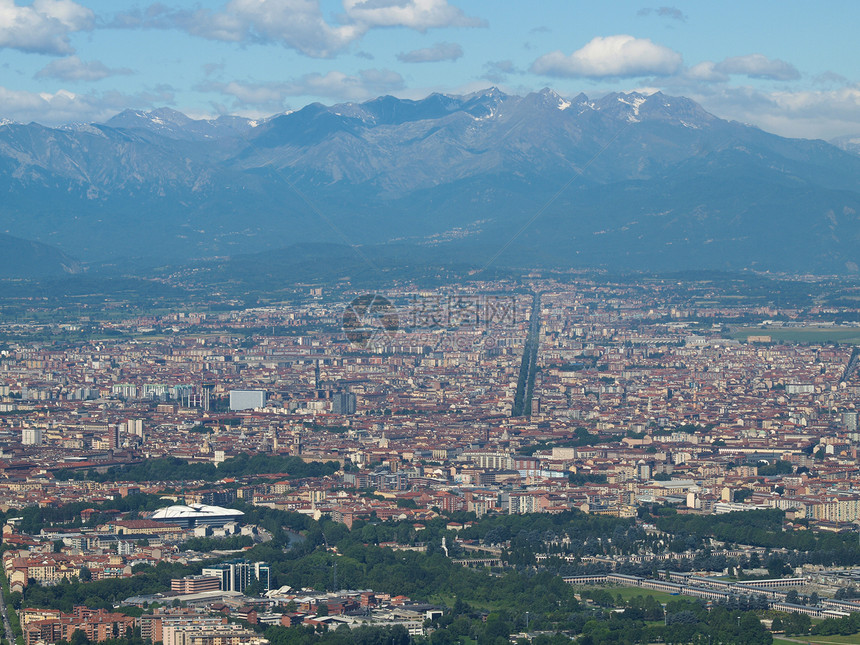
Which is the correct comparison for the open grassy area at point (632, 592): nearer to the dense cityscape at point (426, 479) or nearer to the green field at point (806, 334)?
the dense cityscape at point (426, 479)

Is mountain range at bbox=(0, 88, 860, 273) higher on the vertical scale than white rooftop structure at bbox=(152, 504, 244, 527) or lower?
higher

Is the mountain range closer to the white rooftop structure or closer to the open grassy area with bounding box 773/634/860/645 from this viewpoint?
the white rooftop structure

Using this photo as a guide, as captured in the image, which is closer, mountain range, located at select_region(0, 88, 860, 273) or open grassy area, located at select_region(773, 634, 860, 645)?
open grassy area, located at select_region(773, 634, 860, 645)

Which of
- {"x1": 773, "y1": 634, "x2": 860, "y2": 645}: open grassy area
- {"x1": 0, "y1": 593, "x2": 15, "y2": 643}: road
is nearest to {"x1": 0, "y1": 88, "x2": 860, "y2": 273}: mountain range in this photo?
{"x1": 0, "y1": 593, "x2": 15, "y2": 643}: road

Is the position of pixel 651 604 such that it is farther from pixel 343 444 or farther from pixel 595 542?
pixel 343 444

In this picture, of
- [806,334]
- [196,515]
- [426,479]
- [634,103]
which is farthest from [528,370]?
[634,103]

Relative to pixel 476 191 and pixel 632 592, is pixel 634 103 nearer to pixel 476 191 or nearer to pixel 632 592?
pixel 476 191
